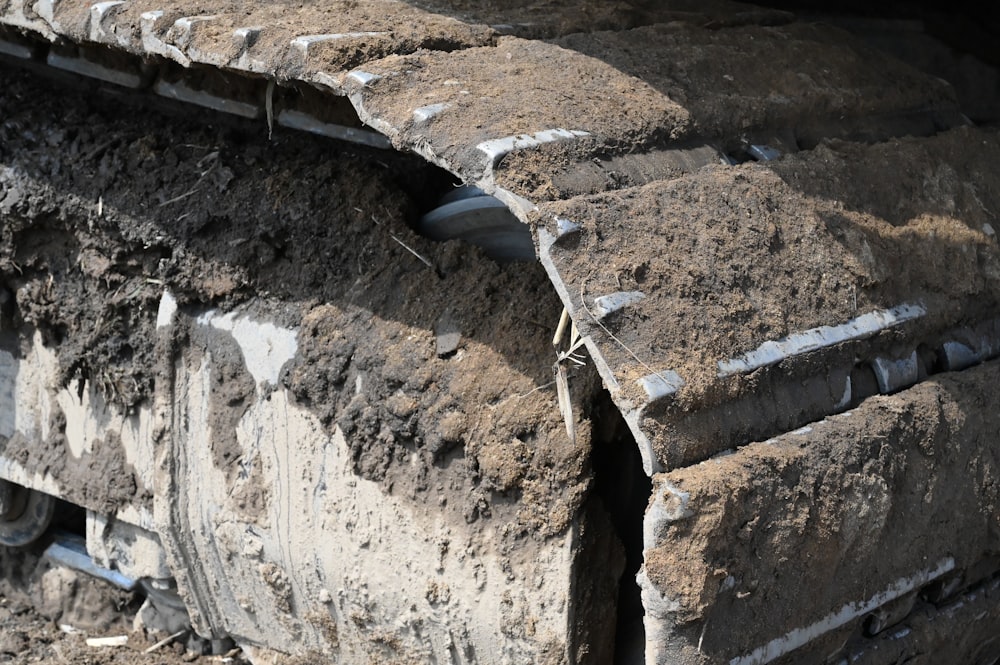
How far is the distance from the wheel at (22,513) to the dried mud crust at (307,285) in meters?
0.51

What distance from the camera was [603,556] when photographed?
2.21m

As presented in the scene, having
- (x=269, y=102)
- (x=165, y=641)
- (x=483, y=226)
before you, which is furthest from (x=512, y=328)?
(x=165, y=641)

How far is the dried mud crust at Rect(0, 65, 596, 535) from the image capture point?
2.23 meters

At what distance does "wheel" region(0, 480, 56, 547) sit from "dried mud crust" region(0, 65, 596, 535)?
513 millimetres

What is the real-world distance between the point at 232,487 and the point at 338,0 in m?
0.99

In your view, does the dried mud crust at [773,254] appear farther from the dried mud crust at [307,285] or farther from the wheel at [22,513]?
the wheel at [22,513]

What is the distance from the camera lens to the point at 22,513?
3.31 m

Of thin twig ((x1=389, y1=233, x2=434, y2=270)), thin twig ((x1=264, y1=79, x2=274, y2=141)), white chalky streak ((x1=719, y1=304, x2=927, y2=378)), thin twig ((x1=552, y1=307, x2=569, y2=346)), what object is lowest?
white chalky streak ((x1=719, y1=304, x2=927, y2=378))

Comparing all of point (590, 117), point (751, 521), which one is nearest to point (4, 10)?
point (590, 117)

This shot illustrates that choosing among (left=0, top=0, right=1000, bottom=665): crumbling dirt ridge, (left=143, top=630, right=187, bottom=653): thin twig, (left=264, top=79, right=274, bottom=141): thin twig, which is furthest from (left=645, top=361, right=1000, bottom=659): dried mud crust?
(left=143, top=630, right=187, bottom=653): thin twig

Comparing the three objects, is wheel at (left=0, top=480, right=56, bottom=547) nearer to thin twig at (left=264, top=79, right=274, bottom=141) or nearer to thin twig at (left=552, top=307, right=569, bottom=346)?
thin twig at (left=264, top=79, right=274, bottom=141)

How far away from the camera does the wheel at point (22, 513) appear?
3262 millimetres

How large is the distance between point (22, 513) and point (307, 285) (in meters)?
1.26

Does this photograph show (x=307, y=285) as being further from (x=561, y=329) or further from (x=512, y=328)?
(x=561, y=329)
